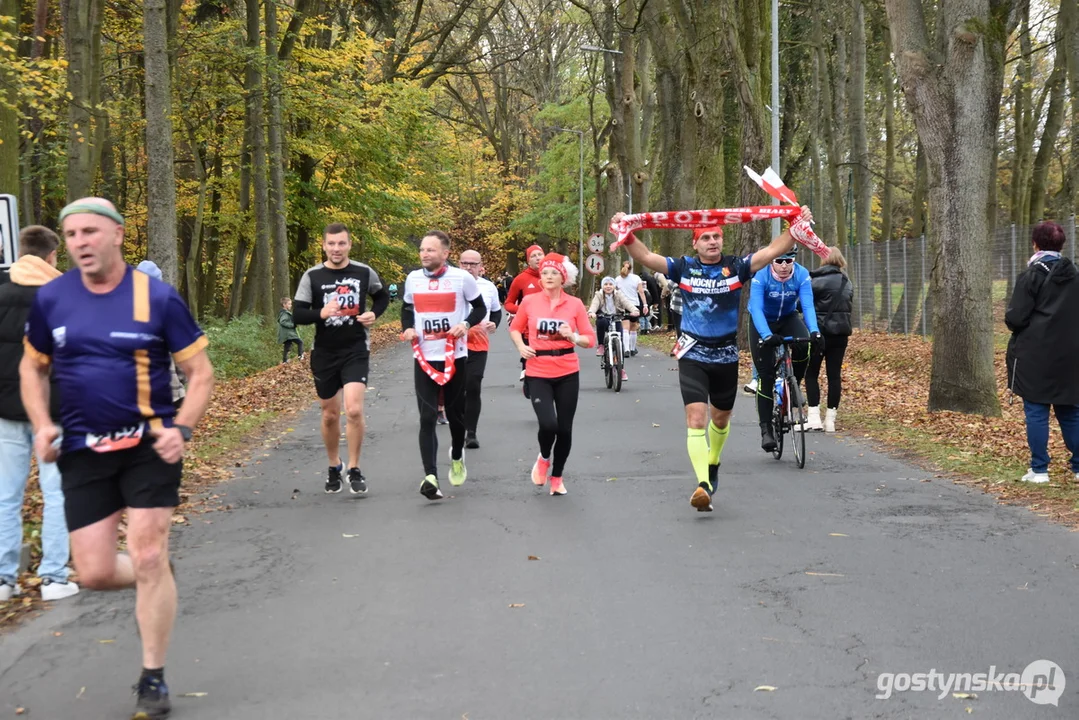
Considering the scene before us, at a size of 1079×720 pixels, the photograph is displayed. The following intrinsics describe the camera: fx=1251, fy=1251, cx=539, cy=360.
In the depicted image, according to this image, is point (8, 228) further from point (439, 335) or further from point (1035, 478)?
point (1035, 478)

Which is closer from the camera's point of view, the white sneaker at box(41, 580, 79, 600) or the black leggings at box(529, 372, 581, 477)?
the white sneaker at box(41, 580, 79, 600)

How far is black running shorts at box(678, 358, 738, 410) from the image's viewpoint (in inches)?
360

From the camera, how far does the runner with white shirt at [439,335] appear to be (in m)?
9.98

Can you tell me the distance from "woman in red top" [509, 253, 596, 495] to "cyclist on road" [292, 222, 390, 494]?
4.10 ft

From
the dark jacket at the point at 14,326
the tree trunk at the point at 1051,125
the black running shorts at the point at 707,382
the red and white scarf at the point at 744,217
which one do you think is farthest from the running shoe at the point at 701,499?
the tree trunk at the point at 1051,125

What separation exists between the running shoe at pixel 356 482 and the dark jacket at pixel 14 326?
3.64 m

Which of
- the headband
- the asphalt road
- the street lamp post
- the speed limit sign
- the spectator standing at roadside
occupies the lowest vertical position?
the asphalt road

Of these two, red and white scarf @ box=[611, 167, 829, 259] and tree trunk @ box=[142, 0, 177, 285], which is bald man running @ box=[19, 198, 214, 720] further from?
tree trunk @ box=[142, 0, 177, 285]

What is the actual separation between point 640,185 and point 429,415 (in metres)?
31.4

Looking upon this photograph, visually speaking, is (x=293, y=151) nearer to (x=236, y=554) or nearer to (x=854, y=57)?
(x=854, y=57)

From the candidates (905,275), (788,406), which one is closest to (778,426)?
(788,406)

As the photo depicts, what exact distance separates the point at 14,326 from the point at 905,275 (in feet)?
87.0

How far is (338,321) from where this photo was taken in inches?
389

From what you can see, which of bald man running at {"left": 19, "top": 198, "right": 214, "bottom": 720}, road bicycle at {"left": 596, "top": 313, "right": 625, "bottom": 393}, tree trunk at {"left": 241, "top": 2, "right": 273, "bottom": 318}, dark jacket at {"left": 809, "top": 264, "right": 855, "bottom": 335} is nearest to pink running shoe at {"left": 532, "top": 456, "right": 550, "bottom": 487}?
dark jacket at {"left": 809, "top": 264, "right": 855, "bottom": 335}
